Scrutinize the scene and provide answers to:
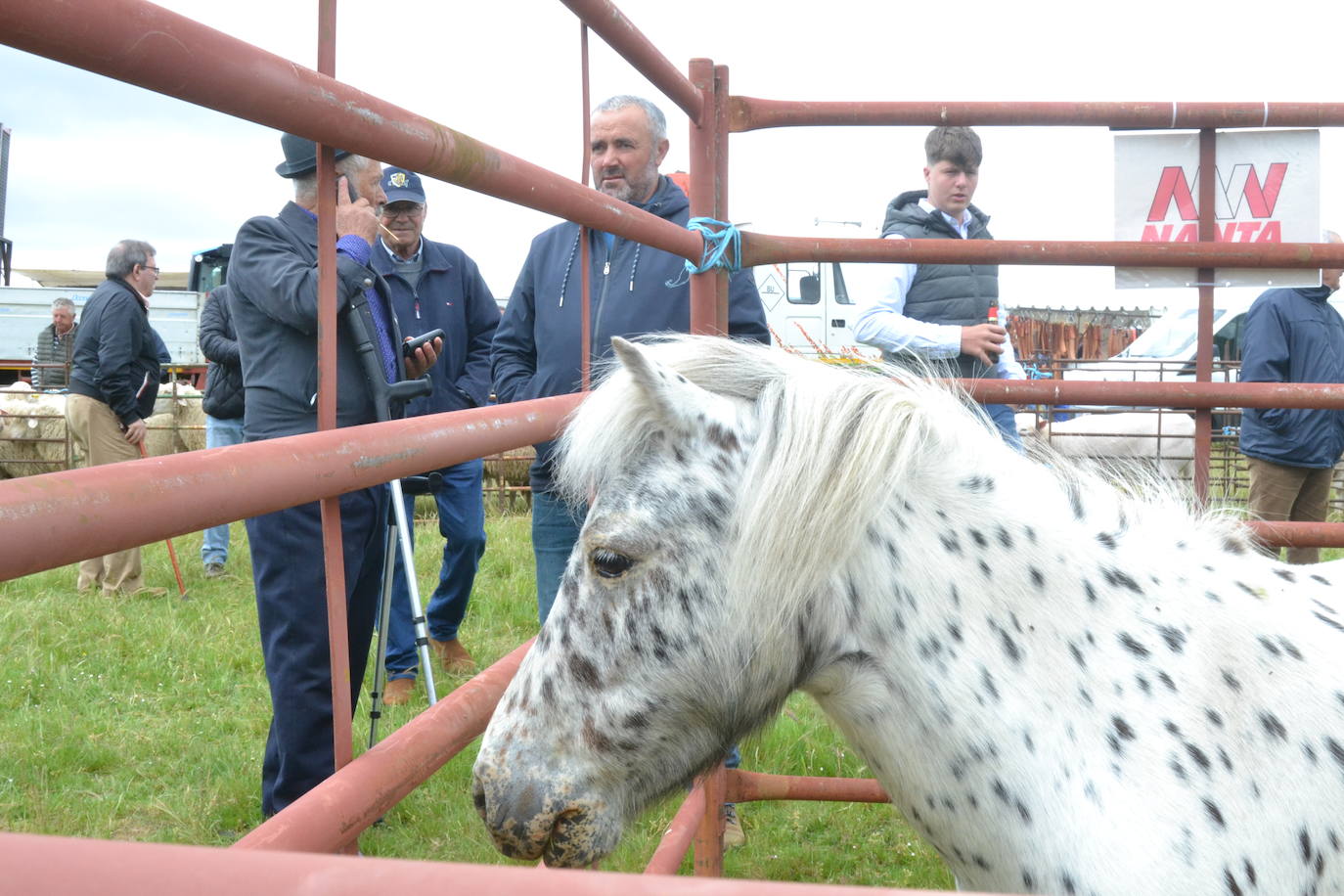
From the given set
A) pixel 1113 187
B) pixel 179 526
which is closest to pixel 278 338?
pixel 179 526

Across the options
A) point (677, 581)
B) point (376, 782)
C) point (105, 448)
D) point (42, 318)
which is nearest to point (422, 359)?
point (677, 581)

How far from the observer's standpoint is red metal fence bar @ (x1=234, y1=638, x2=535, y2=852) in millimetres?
1036

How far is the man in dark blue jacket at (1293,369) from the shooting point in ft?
15.8

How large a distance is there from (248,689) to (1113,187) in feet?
13.6

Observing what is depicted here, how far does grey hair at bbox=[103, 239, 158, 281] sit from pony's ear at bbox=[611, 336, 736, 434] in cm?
566

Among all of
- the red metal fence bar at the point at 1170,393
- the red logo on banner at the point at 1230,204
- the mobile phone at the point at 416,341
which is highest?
the red logo on banner at the point at 1230,204

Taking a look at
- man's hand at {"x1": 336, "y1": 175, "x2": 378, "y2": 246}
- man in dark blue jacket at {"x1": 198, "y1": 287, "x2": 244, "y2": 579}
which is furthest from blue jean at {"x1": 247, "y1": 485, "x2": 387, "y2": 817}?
man in dark blue jacket at {"x1": 198, "y1": 287, "x2": 244, "y2": 579}

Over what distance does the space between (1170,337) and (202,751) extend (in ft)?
40.2

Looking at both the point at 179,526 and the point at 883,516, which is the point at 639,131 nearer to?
the point at 883,516

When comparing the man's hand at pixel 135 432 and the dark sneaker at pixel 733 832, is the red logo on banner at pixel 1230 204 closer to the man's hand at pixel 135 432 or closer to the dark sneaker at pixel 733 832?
the dark sneaker at pixel 733 832

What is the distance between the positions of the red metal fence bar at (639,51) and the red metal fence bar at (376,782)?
1.18 metres

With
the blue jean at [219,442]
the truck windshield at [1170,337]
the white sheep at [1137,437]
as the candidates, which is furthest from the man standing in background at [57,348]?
the truck windshield at [1170,337]

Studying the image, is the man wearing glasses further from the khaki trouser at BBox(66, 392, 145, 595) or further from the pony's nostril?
the pony's nostril

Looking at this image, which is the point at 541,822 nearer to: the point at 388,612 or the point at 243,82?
the point at 243,82
